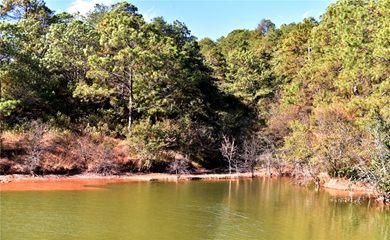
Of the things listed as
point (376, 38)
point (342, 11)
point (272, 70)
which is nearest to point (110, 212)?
point (376, 38)

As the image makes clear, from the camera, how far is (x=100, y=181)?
21625 mm

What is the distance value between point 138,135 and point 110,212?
42.1 ft

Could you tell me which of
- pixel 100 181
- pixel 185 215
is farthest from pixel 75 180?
pixel 185 215

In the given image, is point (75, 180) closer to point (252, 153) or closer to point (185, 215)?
point (185, 215)

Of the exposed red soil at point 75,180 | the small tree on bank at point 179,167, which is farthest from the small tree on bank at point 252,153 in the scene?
the small tree on bank at point 179,167

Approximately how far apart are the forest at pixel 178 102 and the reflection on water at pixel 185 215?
117 inches

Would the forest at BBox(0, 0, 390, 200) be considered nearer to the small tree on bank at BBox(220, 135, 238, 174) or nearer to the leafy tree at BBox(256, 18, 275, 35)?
the small tree on bank at BBox(220, 135, 238, 174)

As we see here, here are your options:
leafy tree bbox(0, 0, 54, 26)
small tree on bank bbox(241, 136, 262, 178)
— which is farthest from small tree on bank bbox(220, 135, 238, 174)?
leafy tree bbox(0, 0, 54, 26)

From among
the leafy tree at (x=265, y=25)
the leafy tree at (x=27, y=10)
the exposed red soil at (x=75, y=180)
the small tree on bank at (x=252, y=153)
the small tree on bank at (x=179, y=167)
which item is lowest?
the exposed red soil at (x=75, y=180)

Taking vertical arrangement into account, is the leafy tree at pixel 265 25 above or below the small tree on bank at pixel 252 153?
above

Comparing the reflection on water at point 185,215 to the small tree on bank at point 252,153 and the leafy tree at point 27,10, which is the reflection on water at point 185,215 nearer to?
the small tree on bank at point 252,153

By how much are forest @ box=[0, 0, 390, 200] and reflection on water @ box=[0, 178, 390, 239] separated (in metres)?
2.98

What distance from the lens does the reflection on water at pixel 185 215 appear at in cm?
1088

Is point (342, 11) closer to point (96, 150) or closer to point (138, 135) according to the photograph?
point (138, 135)
